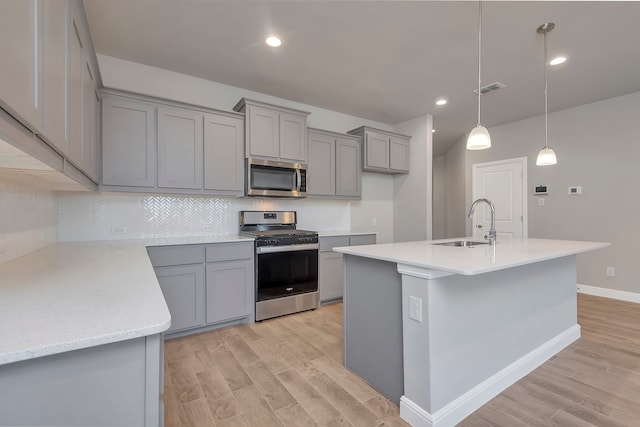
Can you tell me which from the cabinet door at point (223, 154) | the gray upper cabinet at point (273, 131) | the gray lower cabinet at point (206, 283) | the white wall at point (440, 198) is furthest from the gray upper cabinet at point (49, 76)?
the white wall at point (440, 198)

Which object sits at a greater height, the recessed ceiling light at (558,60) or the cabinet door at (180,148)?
the recessed ceiling light at (558,60)

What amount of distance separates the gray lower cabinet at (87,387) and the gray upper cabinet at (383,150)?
376cm

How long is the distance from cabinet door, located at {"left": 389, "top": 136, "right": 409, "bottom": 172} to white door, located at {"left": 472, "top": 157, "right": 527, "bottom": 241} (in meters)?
1.75

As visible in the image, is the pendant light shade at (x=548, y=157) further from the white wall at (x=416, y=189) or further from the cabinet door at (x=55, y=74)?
the cabinet door at (x=55, y=74)

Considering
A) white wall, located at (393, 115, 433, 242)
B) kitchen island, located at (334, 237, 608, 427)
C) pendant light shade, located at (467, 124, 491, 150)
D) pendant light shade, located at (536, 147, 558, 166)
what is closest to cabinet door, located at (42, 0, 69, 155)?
kitchen island, located at (334, 237, 608, 427)

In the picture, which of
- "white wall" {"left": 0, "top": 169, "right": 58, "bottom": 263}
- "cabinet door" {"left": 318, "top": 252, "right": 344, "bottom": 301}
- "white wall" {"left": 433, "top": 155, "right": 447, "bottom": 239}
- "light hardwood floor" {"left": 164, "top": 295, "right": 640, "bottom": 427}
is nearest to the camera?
"white wall" {"left": 0, "top": 169, "right": 58, "bottom": 263}

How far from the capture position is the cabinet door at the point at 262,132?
3.15 m

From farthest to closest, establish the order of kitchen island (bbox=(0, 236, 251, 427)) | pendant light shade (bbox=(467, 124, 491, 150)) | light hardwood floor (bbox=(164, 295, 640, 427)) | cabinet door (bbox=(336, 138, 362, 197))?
cabinet door (bbox=(336, 138, 362, 197)) < pendant light shade (bbox=(467, 124, 491, 150)) < light hardwood floor (bbox=(164, 295, 640, 427)) < kitchen island (bbox=(0, 236, 251, 427))

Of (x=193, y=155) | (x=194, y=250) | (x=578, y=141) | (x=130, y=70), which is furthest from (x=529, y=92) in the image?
(x=130, y=70)

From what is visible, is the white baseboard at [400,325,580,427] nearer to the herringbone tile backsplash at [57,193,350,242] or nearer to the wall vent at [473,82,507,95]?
the herringbone tile backsplash at [57,193,350,242]

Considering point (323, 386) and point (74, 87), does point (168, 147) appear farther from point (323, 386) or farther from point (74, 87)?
point (323, 386)

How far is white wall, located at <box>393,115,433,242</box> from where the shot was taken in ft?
14.4

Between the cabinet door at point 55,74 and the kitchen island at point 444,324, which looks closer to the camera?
the cabinet door at point 55,74

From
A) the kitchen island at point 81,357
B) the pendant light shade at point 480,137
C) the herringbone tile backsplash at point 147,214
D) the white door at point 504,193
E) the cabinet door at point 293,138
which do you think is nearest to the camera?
the kitchen island at point 81,357
